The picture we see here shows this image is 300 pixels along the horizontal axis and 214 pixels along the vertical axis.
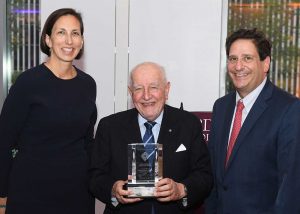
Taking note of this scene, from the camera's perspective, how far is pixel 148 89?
2709 millimetres

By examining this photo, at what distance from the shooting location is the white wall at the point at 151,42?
17.8ft

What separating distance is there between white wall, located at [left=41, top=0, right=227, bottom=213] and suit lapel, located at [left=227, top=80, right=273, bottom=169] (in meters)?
2.85

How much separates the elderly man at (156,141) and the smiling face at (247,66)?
1.20 feet

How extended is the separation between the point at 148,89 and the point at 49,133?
0.69 m

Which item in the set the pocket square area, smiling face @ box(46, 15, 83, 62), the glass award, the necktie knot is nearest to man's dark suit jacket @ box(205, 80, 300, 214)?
the necktie knot

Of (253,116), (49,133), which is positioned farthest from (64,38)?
(253,116)

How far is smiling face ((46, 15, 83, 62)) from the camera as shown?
3.01 metres

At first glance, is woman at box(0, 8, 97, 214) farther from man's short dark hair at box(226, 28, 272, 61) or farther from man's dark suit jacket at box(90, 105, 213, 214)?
man's short dark hair at box(226, 28, 272, 61)

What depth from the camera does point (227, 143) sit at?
2809 mm

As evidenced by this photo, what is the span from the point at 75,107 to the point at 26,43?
2.99m

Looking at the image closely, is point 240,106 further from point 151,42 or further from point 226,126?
point 151,42

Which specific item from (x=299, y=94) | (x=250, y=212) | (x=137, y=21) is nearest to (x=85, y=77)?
(x=250, y=212)

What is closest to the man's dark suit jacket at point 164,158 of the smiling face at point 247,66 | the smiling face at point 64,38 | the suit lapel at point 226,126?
the suit lapel at point 226,126

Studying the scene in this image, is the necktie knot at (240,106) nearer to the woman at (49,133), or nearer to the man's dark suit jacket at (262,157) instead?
the man's dark suit jacket at (262,157)
